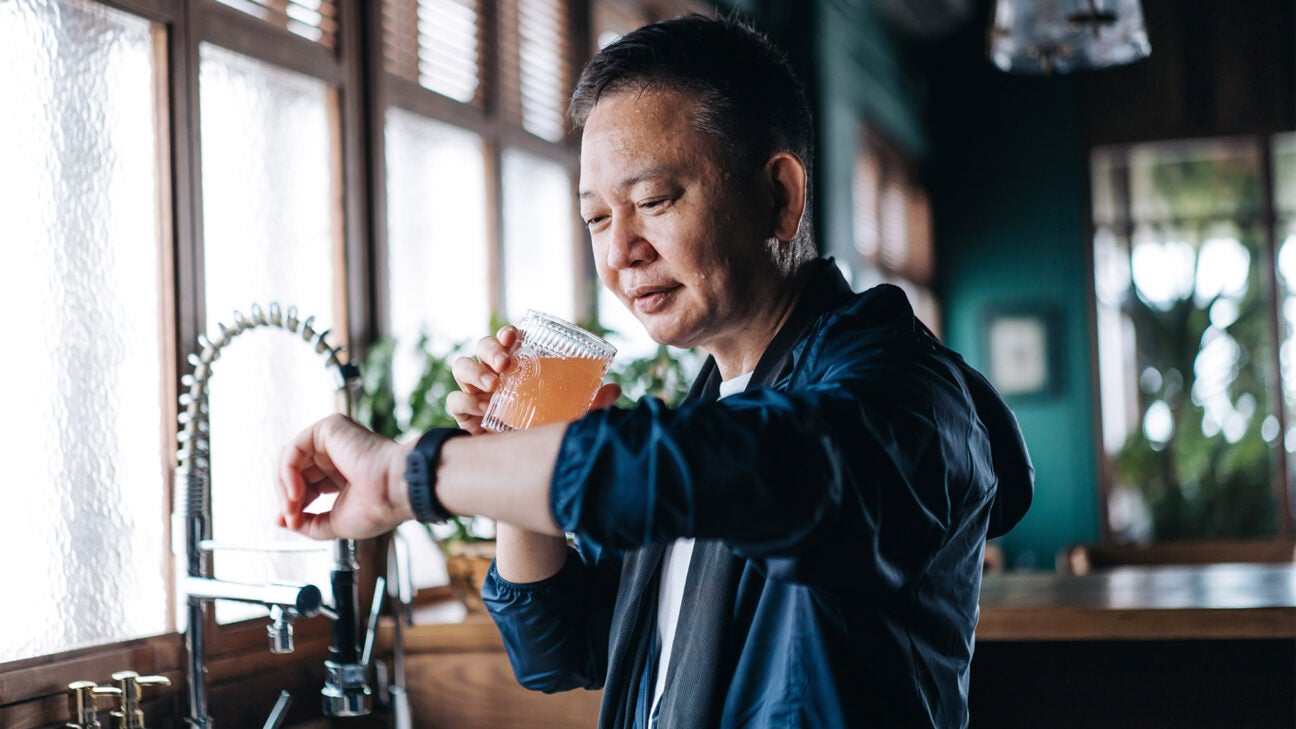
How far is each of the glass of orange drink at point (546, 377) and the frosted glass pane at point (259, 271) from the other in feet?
2.93

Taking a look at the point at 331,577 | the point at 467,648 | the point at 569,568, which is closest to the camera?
the point at 569,568

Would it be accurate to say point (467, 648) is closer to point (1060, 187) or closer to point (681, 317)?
point (681, 317)

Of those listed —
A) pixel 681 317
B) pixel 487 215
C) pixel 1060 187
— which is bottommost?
pixel 681 317

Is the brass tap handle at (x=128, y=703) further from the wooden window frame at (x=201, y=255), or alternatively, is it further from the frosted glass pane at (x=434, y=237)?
the frosted glass pane at (x=434, y=237)

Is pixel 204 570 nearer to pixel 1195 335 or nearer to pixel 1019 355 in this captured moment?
pixel 1195 335

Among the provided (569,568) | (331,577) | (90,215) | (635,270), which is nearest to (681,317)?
(635,270)

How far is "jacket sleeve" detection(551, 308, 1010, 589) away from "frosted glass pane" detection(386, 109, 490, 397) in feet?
5.19

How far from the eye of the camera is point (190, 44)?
1835 mm

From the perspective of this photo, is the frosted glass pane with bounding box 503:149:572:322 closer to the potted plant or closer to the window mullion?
the potted plant

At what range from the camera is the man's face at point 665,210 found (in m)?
1.03

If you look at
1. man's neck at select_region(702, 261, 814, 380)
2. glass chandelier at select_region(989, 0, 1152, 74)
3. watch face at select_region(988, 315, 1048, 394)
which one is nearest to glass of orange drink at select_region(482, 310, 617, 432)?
man's neck at select_region(702, 261, 814, 380)

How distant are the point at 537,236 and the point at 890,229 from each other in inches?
159

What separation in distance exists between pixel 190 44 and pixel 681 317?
1.15 m

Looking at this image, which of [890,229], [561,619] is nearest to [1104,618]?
[561,619]
